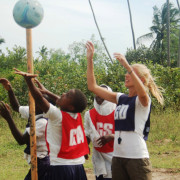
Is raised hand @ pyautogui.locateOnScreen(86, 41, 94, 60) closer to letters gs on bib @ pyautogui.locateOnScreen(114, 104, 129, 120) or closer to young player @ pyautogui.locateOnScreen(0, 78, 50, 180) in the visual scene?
letters gs on bib @ pyautogui.locateOnScreen(114, 104, 129, 120)

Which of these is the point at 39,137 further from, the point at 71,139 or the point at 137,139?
the point at 137,139

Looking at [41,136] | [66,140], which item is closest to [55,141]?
[66,140]

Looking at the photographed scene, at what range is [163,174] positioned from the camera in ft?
20.2

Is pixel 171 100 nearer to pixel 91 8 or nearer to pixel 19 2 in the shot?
pixel 19 2

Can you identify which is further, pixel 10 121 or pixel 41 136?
pixel 41 136

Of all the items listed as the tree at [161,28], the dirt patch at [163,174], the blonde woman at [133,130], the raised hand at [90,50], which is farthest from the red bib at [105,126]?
the tree at [161,28]

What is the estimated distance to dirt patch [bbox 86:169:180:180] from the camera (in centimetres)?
593

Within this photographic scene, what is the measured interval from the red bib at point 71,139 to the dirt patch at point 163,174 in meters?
2.86

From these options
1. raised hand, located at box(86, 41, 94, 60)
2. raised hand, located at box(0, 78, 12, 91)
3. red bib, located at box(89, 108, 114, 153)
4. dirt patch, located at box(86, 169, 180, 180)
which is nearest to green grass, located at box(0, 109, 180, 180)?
dirt patch, located at box(86, 169, 180, 180)

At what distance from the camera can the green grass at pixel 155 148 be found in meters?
6.66

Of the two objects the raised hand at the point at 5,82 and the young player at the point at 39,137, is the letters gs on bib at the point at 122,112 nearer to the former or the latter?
the young player at the point at 39,137

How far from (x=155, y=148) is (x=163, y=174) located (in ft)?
7.62

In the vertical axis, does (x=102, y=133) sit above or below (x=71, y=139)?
below

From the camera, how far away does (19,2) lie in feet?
10.1
